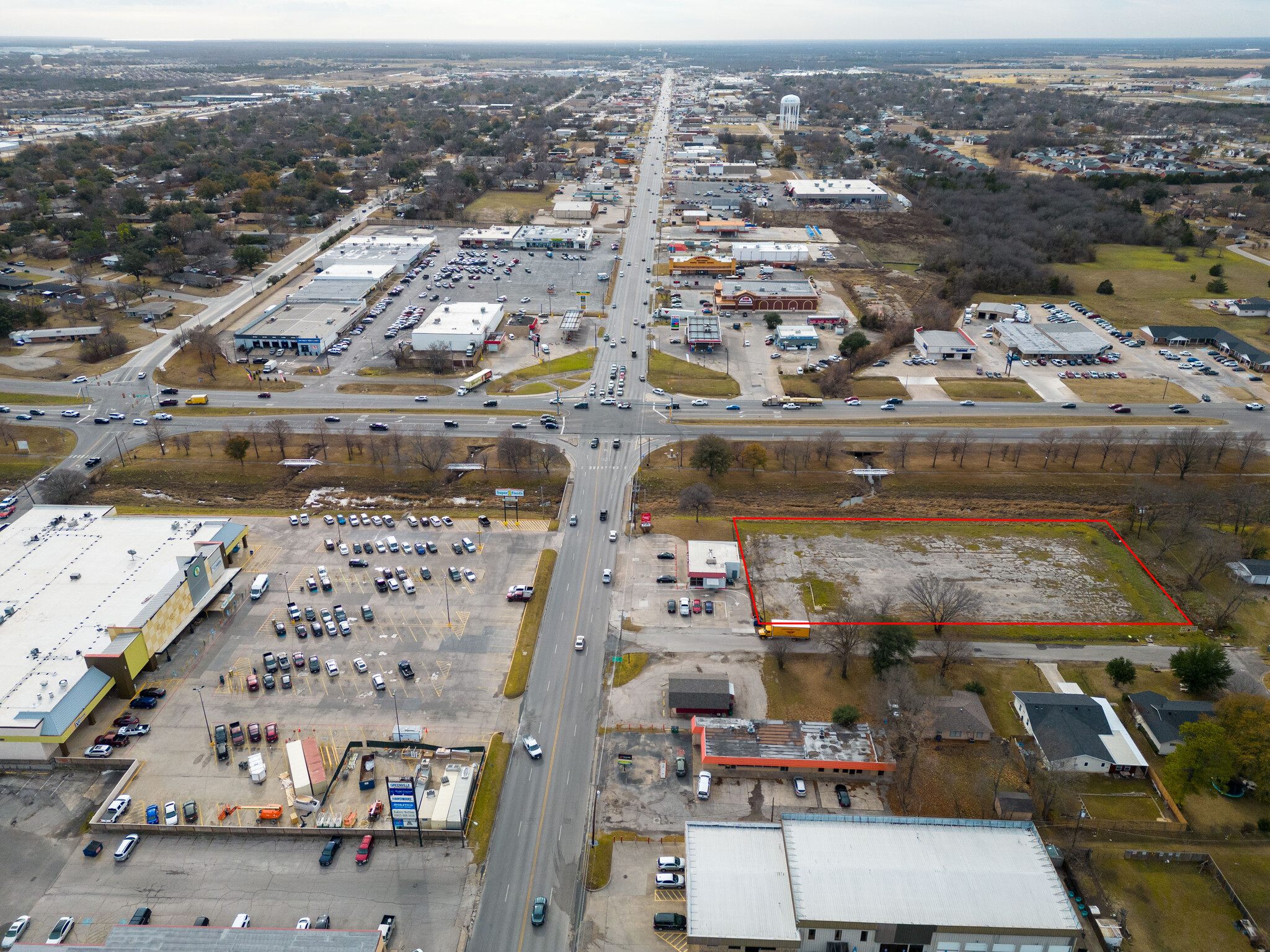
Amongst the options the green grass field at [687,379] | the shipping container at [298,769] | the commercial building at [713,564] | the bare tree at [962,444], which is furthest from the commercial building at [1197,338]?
the shipping container at [298,769]

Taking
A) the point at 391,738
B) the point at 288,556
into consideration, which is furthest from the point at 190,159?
the point at 391,738

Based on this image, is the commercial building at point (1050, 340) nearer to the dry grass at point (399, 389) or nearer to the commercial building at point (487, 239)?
the dry grass at point (399, 389)

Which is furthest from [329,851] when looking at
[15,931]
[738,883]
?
[738,883]

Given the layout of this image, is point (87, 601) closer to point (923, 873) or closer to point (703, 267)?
point (923, 873)

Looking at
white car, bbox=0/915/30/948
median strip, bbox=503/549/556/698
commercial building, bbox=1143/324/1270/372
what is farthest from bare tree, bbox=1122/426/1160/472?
white car, bbox=0/915/30/948

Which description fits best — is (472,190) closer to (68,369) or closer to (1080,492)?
(68,369)

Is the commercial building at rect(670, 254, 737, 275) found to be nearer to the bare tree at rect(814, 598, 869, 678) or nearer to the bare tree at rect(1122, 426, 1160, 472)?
the bare tree at rect(1122, 426, 1160, 472)

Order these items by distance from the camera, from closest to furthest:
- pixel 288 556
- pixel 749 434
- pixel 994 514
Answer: pixel 288 556 < pixel 994 514 < pixel 749 434
